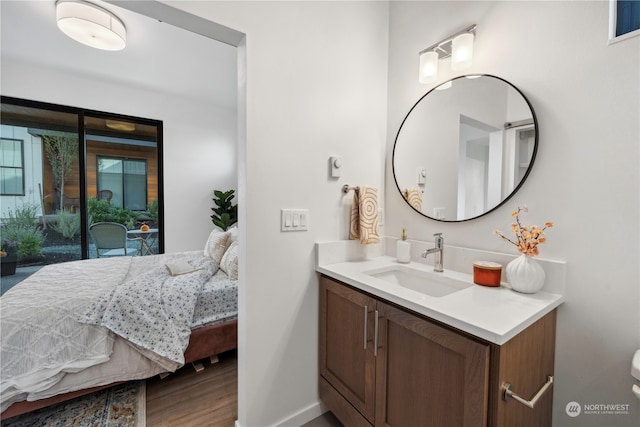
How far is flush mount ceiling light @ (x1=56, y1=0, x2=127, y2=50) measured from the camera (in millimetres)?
1812

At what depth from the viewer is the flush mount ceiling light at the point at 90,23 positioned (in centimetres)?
181

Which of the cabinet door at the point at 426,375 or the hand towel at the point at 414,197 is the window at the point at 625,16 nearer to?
the hand towel at the point at 414,197

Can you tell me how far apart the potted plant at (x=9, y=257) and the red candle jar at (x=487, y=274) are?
4.54 m

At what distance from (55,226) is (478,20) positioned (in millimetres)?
4585

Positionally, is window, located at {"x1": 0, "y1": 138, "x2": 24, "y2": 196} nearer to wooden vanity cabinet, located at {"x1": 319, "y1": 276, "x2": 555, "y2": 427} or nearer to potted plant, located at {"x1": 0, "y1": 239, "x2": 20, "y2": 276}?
potted plant, located at {"x1": 0, "y1": 239, "x2": 20, "y2": 276}

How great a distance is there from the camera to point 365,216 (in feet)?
4.93

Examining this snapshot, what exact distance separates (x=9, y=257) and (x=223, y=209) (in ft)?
7.76

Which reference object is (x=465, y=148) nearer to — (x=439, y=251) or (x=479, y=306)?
(x=439, y=251)

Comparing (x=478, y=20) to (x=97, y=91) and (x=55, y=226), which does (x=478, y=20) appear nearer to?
(x=97, y=91)

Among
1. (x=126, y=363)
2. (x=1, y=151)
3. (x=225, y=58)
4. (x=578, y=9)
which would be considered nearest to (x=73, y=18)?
(x=225, y=58)

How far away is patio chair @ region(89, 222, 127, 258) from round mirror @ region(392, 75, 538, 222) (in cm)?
381

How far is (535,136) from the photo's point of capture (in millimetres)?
1073

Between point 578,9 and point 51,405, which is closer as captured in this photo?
point 578,9

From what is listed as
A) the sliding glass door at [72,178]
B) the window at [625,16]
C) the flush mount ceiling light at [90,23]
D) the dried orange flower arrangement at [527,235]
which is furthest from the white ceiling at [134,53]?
the dried orange flower arrangement at [527,235]
